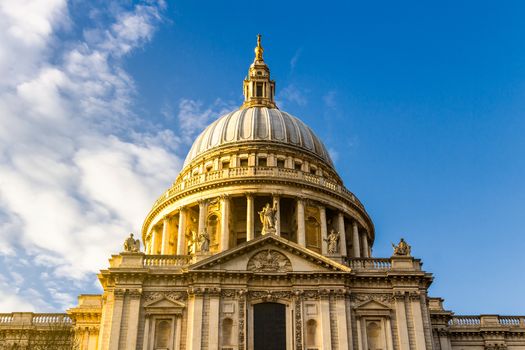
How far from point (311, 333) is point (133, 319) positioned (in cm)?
Result: 1209

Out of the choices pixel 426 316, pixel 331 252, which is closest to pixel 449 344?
pixel 426 316

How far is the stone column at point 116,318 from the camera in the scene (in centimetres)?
4284

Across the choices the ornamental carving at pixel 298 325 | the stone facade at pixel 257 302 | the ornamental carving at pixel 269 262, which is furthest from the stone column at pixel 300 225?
the ornamental carving at pixel 298 325

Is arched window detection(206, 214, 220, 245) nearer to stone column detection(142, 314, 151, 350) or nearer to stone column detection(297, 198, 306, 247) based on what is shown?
stone column detection(297, 198, 306, 247)

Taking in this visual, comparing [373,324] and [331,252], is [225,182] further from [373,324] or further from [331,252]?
[373,324]

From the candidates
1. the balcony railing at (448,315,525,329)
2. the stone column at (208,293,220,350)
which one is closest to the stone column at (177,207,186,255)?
the stone column at (208,293,220,350)

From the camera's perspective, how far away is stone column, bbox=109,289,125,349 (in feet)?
141

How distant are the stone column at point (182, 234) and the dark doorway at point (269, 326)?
58.8 ft

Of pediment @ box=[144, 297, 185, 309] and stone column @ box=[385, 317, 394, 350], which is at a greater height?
pediment @ box=[144, 297, 185, 309]

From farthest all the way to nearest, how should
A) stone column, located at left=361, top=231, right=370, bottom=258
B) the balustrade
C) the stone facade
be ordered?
1. stone column, located at left=361, top=231, right=370, bottom=258
2. the balustrade
3. the stone facade

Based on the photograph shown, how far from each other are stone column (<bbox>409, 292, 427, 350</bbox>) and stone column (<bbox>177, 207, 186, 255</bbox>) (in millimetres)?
23861

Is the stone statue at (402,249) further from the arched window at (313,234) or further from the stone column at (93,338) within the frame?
the stone column at (93,338)

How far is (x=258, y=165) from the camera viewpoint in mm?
66188

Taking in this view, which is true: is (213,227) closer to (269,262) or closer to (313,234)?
(313,234)
